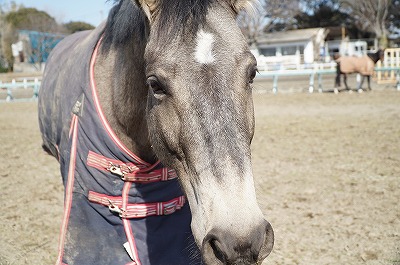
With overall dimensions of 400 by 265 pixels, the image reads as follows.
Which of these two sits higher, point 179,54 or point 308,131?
point 179,54

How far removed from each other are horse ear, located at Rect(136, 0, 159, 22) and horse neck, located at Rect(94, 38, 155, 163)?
0.88 feet

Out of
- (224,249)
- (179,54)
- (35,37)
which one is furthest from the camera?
(35,37)

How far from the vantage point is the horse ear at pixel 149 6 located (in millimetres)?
1684

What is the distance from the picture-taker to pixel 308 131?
870 centimetres

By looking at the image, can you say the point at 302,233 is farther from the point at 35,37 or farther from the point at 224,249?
the point at 35,37

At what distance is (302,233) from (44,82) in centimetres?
271

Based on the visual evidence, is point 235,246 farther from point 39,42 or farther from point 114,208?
point 39,42

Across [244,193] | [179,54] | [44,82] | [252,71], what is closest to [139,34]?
[179,54]

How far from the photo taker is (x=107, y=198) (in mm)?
2162

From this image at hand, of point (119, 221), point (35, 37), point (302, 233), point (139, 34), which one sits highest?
point (35, 37)

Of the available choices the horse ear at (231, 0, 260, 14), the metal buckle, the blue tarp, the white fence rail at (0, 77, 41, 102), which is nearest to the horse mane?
the horse ear at (231, 0, 260, 14)

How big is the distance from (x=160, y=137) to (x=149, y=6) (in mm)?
545

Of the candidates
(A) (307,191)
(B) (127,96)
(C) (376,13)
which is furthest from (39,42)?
(B) (127,96)

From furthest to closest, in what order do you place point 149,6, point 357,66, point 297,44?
point 297,44 < point 357,66 < point 149,6
